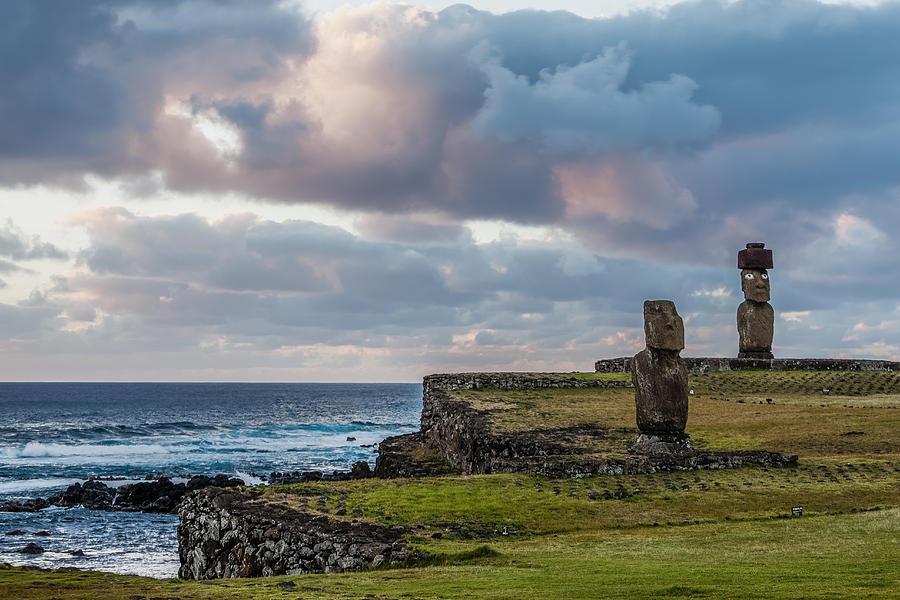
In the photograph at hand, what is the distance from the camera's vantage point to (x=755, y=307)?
57.3m

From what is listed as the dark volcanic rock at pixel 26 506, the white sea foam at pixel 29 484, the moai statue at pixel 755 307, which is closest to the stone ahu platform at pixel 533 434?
the moai statue at pixel 755 307

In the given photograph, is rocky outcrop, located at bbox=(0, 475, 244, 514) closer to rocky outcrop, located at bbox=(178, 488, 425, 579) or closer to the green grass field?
the green grass field

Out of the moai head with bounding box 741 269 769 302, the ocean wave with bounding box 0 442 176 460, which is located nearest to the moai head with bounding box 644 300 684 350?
the moai head with bounding box 741 269 769 302

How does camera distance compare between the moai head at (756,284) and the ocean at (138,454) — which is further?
the moai head at (756,284)

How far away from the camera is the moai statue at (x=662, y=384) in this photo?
96.3 ft

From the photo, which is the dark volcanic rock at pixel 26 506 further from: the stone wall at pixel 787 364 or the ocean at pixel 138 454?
the stone wall at pixel 787 364

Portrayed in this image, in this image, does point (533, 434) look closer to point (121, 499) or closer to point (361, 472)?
point (361, 472)

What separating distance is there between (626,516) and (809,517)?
176 inches

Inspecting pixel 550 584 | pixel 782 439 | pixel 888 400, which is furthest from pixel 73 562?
pixel 888 400

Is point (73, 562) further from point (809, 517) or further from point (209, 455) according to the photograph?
point (209, 455)

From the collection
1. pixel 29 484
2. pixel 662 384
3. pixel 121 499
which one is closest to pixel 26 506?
pixel 121 499

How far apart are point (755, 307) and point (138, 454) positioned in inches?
2076

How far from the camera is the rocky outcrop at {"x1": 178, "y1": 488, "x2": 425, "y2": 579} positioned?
1886cm

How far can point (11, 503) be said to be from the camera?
45812 mm
